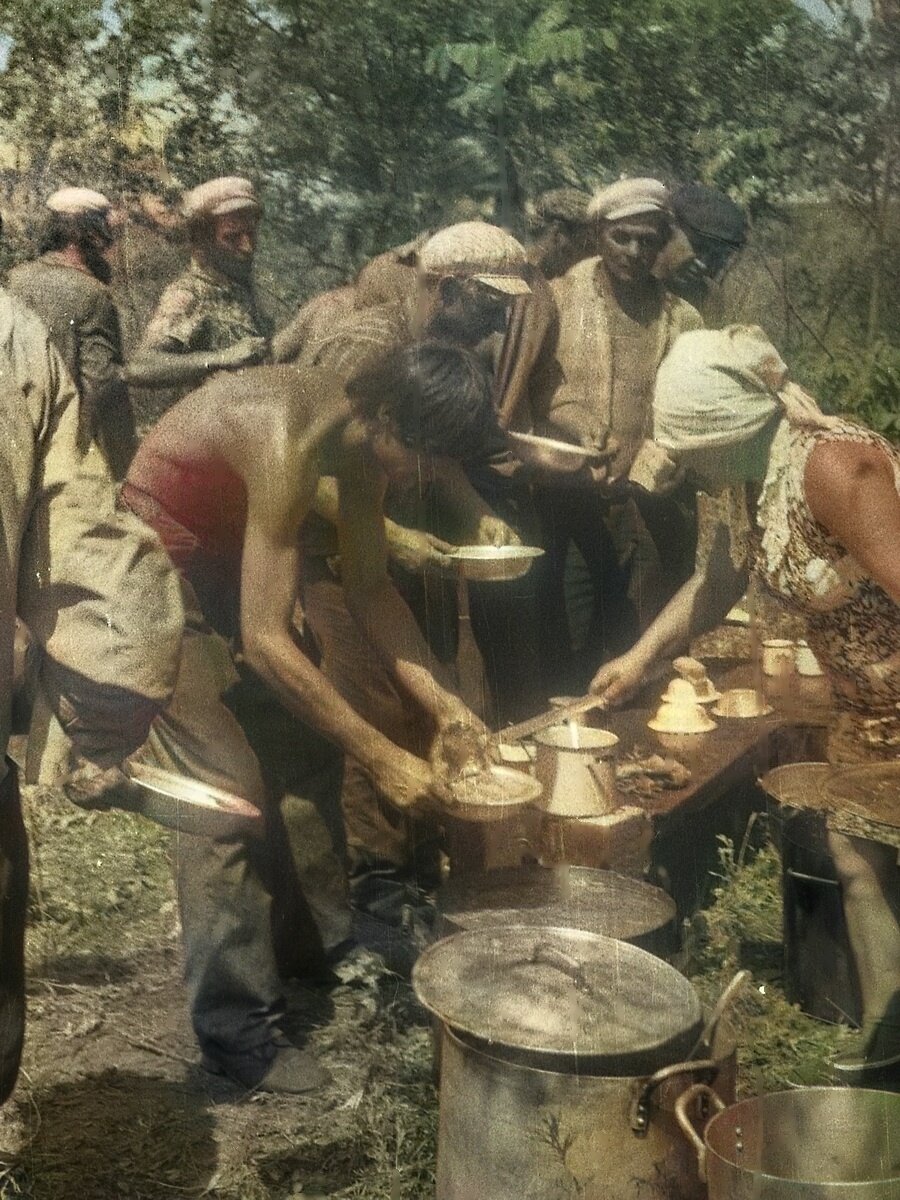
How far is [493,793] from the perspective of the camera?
11.9 ft

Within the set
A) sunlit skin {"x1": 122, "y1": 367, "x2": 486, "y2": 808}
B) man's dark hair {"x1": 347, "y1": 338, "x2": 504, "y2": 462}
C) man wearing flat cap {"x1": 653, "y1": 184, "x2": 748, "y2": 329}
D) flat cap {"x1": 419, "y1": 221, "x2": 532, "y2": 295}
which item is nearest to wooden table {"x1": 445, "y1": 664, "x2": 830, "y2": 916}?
sunlit skin {"x1": 122, "y1": 367, "x2": 486, "y2": 808}

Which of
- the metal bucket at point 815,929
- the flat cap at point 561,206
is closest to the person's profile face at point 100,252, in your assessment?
the flat cap at point 561,206

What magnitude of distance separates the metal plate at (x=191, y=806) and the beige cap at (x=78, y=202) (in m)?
1.22

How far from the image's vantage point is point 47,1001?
380 centimetres

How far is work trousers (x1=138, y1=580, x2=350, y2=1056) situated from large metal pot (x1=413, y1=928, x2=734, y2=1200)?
318mm

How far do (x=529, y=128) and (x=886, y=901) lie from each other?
1758 millimetres

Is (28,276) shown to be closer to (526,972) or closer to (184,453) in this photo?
(184,453)

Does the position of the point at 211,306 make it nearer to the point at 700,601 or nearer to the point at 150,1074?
the point at 700,601

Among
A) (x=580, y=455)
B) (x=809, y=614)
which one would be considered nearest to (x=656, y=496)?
(x=580, y=455)

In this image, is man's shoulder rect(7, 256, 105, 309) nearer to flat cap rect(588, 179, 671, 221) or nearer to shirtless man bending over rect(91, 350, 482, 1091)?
shirtless man bending over rect(91, 350, 482, 1091)

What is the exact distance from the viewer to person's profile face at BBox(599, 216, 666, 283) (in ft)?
11.1

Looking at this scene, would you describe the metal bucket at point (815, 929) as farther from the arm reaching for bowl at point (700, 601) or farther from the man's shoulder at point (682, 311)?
the man's shoulder at point (682, 311)

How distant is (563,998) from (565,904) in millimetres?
215

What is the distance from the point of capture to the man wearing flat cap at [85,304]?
11.7 ft
